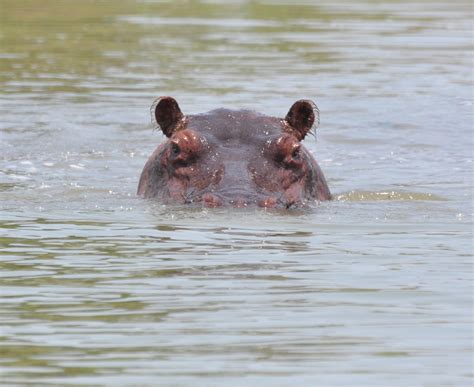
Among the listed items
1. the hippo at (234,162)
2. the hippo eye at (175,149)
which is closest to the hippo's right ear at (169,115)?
the hippo at (234,162)

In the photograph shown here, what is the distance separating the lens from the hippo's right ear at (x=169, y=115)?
37.4ft

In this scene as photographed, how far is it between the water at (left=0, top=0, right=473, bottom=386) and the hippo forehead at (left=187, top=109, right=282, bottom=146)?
75cm

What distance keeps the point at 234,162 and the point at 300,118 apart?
1.10m

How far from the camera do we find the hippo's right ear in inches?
449

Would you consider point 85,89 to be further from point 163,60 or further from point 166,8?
point 166,8

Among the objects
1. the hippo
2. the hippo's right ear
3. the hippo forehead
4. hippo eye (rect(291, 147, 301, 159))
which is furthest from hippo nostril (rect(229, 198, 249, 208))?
the hippo's right ear

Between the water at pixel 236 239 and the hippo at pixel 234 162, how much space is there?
0.22m

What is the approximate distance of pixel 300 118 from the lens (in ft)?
38.1

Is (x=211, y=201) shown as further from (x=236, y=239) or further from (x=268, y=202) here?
(x=236, y=239)

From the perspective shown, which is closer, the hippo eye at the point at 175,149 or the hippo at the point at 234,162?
the hippo at the point at 234,162

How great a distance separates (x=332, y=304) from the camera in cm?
716

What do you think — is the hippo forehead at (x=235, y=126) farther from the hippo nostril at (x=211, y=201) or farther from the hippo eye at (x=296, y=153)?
the hippo nostril at (x=211, y=201)

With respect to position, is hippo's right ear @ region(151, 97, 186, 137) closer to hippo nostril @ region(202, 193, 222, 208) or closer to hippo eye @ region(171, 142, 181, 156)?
hippo eye @ region(171, 142, 181, 156)

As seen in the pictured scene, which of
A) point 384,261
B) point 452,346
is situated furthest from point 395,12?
point 452,346
